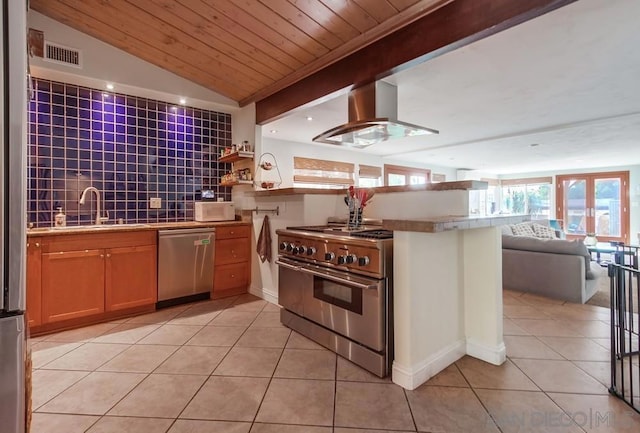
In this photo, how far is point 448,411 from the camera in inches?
63.1

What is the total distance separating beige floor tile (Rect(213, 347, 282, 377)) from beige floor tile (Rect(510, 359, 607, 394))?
1639 mm

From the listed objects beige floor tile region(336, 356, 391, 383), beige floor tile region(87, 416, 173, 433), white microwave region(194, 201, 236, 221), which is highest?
white microwave region(194, 201, 236, 221)

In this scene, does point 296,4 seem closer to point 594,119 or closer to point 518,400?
point 518,400

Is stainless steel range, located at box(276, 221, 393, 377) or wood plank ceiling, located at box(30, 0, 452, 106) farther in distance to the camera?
wood plank ceiling, located at box(30, 0, 452, 106)

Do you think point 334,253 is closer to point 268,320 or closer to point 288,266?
point 288,266

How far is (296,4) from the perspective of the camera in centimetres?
238

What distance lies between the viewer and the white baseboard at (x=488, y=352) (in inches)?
82.0

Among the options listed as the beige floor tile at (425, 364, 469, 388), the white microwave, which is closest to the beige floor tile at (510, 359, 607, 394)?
the beige floor tile at (425, 364, 469, 388)

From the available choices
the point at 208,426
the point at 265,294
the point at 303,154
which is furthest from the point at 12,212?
the point at 303,154

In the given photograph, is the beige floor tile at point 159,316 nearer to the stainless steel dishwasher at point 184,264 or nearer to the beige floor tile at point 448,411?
the stainless steel dishwasher at point 184,264

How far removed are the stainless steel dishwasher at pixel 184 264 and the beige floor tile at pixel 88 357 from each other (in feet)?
2.70

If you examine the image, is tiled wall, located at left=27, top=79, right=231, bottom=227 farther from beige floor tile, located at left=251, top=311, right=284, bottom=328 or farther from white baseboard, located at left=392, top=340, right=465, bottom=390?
white baseboard, located at left=392, top=340, right=465, bottom=390

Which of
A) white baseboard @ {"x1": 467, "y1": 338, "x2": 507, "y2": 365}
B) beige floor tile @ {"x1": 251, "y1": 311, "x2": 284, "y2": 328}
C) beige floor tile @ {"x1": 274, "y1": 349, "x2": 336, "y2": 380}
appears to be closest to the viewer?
beige floor tile @ {"x1": 274, "y1": 349, "x2": 336, "y2": 380}

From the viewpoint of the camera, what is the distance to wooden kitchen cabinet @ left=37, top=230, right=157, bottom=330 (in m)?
2.62
